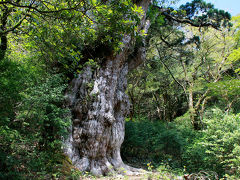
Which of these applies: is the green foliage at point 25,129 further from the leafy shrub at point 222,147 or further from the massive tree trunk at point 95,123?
the leafy shrub at point 222,147

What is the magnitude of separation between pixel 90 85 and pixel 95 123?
1.36 metres

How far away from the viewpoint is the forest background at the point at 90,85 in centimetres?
313

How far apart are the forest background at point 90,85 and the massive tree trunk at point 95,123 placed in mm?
310

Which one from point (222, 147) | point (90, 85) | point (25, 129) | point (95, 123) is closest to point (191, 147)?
point (222, 147)

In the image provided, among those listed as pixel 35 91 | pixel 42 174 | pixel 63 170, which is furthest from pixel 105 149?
pixel 35 91

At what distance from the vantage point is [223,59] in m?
11.9

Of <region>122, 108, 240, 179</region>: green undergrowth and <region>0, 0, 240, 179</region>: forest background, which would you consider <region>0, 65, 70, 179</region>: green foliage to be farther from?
<region>122, 108, 240, 179</region>: green undergrowth

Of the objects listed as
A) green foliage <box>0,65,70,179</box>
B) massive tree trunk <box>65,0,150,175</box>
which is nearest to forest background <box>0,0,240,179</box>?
green foliage <box>0,65,70,179</box>

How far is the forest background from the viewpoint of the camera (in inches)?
123

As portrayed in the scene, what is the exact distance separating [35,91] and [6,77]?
1.84ft

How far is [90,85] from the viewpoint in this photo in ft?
19.4

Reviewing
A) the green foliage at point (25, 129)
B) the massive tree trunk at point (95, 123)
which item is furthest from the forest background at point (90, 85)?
the massive tree trunk at point (95, 123)

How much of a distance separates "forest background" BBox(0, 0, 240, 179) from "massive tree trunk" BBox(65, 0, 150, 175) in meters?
0.31

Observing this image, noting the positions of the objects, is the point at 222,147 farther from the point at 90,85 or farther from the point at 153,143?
the point at 90,85
